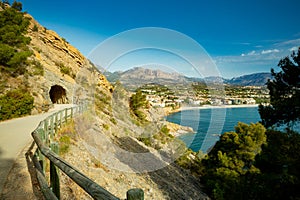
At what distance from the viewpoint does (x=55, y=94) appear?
2797 cm

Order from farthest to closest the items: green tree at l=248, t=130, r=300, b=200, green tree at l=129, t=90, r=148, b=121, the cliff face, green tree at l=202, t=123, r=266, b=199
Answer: green tree at l=129, t=90, r=148, b=121
the cliff face
green tree at l=202, t=123, r=266, b=199
green tree at l=248, t=130, r=300, b=200

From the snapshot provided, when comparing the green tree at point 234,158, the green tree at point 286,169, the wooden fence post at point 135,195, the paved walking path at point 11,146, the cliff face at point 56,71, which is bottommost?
the green tree at point 234,158

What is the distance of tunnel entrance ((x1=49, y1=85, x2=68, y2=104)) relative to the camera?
26594mm

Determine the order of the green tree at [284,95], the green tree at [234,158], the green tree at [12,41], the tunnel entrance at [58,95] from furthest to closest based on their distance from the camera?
the tunnel entrance at [58,95] → the green tree at [12,41] → the green tree at [234,158] → the green tree at [284,95]

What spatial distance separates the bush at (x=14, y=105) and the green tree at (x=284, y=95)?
14.2 meters

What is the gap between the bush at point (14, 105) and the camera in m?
12.6

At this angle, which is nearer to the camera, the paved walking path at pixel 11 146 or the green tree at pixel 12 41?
the paved walking path at pixel 11 146

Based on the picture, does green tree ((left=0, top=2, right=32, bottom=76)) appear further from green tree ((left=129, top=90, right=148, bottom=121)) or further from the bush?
green tree ((left=129, top=90, right=148, bottom=121))

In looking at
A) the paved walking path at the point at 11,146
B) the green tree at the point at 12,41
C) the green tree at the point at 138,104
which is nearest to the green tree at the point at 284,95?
the paved walking path at the point at 11,146

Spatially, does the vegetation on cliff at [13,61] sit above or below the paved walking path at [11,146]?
above

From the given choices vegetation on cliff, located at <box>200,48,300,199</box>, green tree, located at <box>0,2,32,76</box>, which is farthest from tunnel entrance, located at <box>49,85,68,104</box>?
vegetation on cliff, located at <box>200,48,300,199</box>

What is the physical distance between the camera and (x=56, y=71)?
1070 inches

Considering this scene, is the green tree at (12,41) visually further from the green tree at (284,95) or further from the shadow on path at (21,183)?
the green tree at (284,95)

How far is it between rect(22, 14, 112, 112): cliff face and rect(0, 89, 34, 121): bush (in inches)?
74.0
